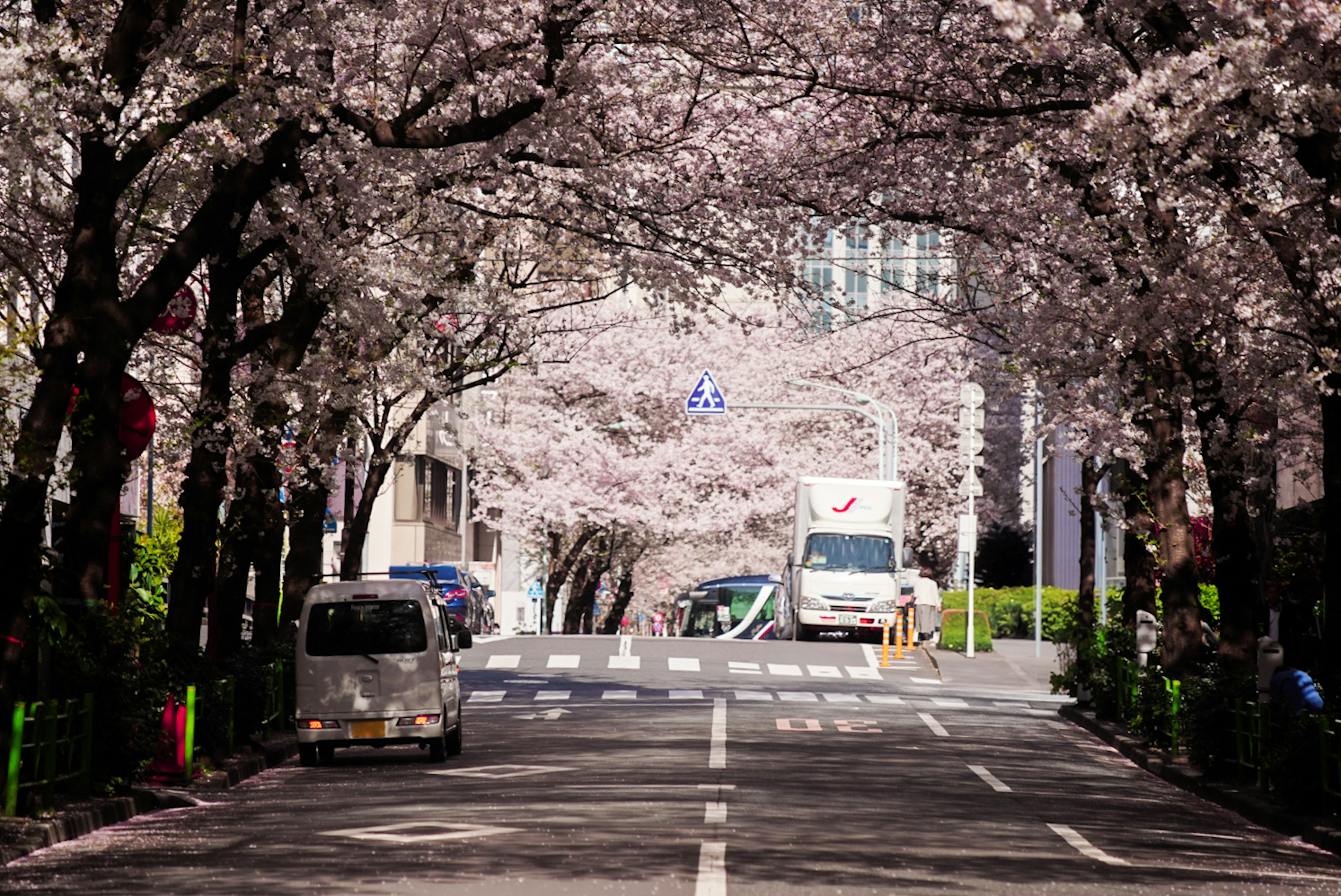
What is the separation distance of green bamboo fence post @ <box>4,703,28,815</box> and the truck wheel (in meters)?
7.53

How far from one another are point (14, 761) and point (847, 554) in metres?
34.0

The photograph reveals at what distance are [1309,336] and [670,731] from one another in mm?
10218

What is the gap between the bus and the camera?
2307 inches

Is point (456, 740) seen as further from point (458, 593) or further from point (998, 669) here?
point (458, 593)

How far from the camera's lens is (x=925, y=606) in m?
48.3

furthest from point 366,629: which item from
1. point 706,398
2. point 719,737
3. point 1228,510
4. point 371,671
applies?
point 706,398

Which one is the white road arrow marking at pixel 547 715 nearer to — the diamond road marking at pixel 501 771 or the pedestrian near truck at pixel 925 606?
the diamond road marking at pixel 501 771

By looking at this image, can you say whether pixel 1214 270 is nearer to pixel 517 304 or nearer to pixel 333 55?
pixel 333 55

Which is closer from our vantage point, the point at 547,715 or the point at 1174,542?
the point at 1174,542

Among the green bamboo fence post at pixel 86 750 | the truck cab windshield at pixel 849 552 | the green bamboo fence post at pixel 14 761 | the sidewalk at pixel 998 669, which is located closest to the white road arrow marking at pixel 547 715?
the sidewalk at pixel 998 669

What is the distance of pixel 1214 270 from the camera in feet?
52.3

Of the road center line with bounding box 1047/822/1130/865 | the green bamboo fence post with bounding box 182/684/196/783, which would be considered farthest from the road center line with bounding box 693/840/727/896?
the green bamboo fence post with bounding box 182/684/196/783

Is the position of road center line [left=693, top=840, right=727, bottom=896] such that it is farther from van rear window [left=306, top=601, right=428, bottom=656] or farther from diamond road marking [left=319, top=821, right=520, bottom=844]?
van rear window [left=306, top=601, right=428, bottom=656]

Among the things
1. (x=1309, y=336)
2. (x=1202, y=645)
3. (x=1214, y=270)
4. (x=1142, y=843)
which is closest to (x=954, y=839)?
(x=1142, y=843)
